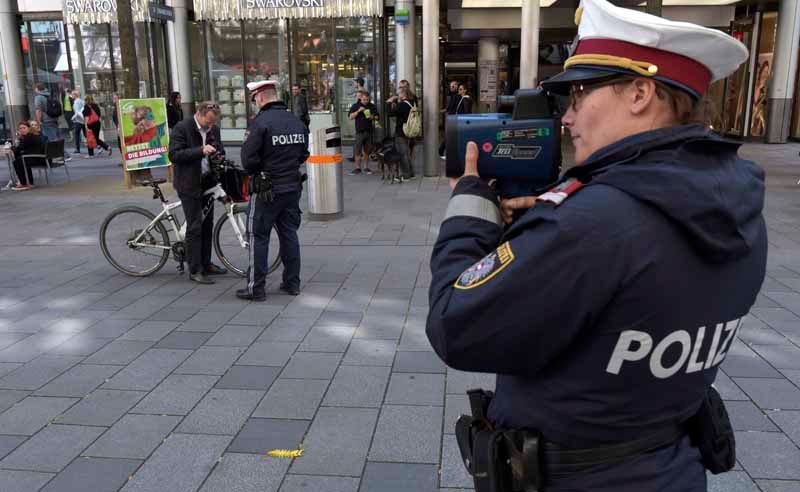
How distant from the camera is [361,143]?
43.5 feet

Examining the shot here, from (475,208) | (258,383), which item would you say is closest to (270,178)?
(258,383)

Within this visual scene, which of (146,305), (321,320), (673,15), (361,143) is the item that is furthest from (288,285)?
(673,15)

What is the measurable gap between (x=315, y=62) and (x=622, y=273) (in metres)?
18.3

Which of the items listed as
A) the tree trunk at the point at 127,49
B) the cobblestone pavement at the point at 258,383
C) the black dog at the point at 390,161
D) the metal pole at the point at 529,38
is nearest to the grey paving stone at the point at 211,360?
the cobblestone pavement at the point at 258,383

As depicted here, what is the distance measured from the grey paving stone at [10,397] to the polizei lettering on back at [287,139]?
8.91 ft

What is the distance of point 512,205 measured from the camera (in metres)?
1.46

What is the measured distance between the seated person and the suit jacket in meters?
7.91

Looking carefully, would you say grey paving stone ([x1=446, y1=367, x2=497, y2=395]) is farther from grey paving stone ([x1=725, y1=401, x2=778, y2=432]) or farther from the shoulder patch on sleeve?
the shoulder patch on sleeve

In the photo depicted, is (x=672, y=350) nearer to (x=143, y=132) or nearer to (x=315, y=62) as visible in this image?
(x=143, y=132)

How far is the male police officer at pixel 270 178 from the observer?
562 centimetres

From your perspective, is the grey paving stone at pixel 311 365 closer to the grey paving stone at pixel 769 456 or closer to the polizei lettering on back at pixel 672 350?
the grey paving stone at pixel 769 456

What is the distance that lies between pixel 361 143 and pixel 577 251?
1241 centimetres

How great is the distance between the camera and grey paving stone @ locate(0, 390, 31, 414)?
378 cm

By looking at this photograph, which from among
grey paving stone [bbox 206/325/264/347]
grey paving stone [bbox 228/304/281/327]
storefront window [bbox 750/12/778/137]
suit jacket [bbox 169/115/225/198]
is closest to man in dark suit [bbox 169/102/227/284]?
suit jacket [bbox 169/115/225/198]
